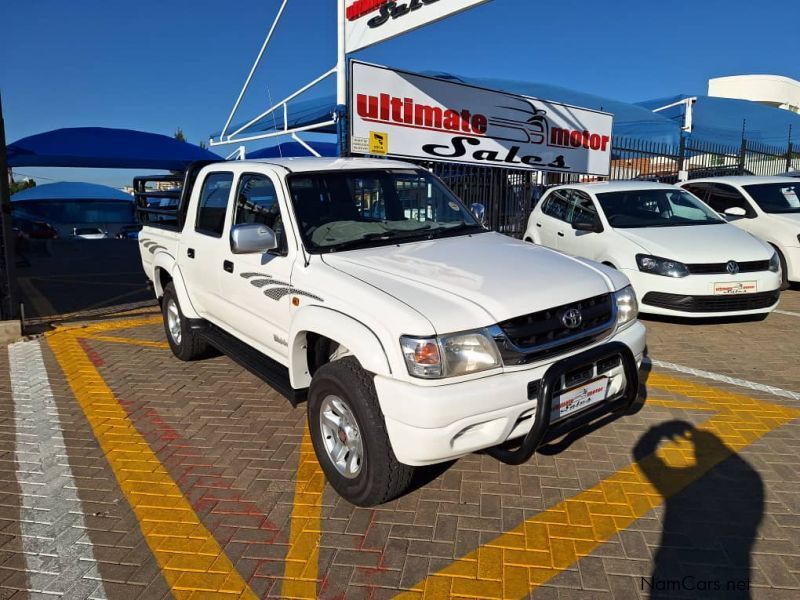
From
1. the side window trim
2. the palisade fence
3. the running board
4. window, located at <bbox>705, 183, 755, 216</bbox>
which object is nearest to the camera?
the running board

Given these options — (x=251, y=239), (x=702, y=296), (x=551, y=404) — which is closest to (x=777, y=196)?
(x=702, y=296)

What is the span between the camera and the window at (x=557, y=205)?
826cm

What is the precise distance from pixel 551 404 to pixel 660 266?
13.7 feet

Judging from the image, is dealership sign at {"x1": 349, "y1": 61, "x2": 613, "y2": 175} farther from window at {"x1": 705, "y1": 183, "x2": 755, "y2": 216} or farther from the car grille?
the car grille

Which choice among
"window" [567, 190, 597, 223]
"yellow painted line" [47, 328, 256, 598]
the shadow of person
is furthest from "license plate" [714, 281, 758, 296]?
"yellow painted line" [47, 328, 256, 598]

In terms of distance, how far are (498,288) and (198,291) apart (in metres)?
3.05

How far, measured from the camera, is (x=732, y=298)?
6188 mm

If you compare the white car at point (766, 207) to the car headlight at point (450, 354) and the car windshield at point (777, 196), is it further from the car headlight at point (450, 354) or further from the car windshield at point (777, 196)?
the car headlight at point (450, 354)

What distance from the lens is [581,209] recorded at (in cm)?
782

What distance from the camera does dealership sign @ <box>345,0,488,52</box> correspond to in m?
8.19

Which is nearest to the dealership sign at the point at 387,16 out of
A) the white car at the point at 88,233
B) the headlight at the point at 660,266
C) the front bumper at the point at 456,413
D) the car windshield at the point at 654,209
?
the car windshield at the point at 654,209

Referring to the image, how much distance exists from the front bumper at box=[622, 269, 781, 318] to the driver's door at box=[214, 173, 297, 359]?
4328 millimetres

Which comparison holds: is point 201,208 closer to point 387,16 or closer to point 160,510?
point 160,510

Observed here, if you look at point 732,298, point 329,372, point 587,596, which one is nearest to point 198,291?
point 329,372
